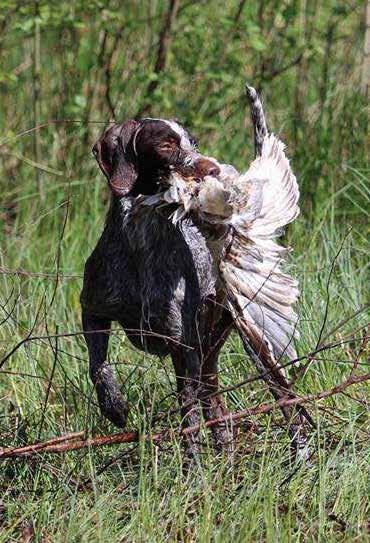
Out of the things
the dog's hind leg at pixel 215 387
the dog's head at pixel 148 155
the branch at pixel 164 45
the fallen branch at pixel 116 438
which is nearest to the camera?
the dog's head at pixel 148 155

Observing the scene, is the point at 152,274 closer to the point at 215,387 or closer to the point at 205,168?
the point at 205,168

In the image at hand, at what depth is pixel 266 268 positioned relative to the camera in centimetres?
392

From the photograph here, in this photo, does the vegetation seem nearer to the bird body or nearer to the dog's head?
the bird body

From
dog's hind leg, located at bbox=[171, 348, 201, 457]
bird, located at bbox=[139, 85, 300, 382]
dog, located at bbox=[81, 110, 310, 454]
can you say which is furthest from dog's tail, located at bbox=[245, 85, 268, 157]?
dog's hind leg, located at bbox=[171, 348, 201, 457]

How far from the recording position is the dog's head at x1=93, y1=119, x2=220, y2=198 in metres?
3.39

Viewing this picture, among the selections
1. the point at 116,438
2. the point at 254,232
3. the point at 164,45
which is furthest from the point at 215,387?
the point at 164,45

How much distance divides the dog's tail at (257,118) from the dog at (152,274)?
540 millimetres

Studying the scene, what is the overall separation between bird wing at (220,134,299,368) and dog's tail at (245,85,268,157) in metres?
0.02

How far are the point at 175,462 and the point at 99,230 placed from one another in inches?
108

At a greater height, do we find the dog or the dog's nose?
the dog's nose

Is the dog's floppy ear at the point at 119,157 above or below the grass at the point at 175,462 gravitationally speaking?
above

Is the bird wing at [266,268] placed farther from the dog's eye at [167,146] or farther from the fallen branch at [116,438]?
the dog's eye at [167,146]

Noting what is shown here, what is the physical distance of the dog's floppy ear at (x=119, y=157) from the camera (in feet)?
11.1

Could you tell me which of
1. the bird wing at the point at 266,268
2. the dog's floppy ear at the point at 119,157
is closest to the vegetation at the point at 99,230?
the bird wing at the point at 266,268
